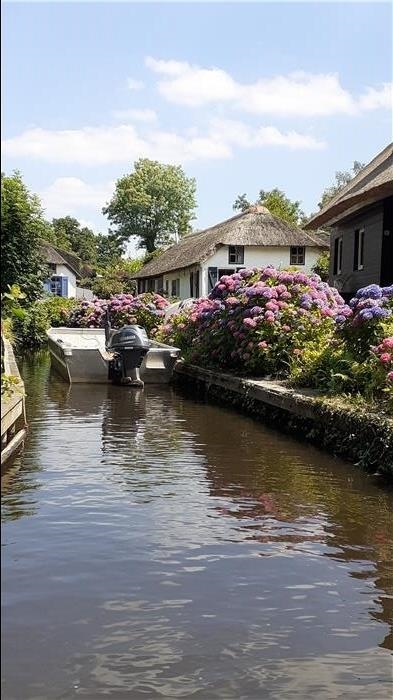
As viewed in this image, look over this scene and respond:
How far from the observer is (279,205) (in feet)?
210

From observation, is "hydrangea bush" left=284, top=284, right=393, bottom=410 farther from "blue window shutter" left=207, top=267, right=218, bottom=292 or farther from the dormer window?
the dormer window

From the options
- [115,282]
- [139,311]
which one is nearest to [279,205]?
[115,282]

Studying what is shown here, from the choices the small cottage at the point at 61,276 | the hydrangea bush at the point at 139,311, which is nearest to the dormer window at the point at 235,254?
the hydrangea bush at the point at 139,311

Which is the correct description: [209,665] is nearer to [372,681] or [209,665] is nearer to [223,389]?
[372,681]

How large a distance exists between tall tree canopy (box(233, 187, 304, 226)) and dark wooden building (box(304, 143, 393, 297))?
26055mm

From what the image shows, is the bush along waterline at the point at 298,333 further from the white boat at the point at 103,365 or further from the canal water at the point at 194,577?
the canal water at the point at 194,577

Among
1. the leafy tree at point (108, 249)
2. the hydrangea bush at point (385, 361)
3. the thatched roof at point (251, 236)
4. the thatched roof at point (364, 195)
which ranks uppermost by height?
the leafy tree at point (108, 249)

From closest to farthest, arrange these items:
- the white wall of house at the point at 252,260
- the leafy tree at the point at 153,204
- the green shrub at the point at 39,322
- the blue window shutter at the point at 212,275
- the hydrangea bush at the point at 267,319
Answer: the hydrangea bush at the point at 267,319 < the green shrub at the point at 39,322 < the blue window shutter at the point at 212,275 < the white wall of house at the point at 252,260 < the leafy tree at the point at 153,204

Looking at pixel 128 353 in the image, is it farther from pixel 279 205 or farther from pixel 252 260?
pixel 279 205

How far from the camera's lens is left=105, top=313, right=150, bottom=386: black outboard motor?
17.8 metres

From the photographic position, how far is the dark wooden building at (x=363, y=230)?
19.8m

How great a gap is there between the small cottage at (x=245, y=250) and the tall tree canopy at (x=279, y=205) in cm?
685

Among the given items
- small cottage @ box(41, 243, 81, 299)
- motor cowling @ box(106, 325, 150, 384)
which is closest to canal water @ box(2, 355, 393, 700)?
motor cowling @ box(106, 325, 150, 384)

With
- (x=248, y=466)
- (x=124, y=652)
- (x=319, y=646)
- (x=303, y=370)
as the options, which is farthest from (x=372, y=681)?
(x=303, y=370)
